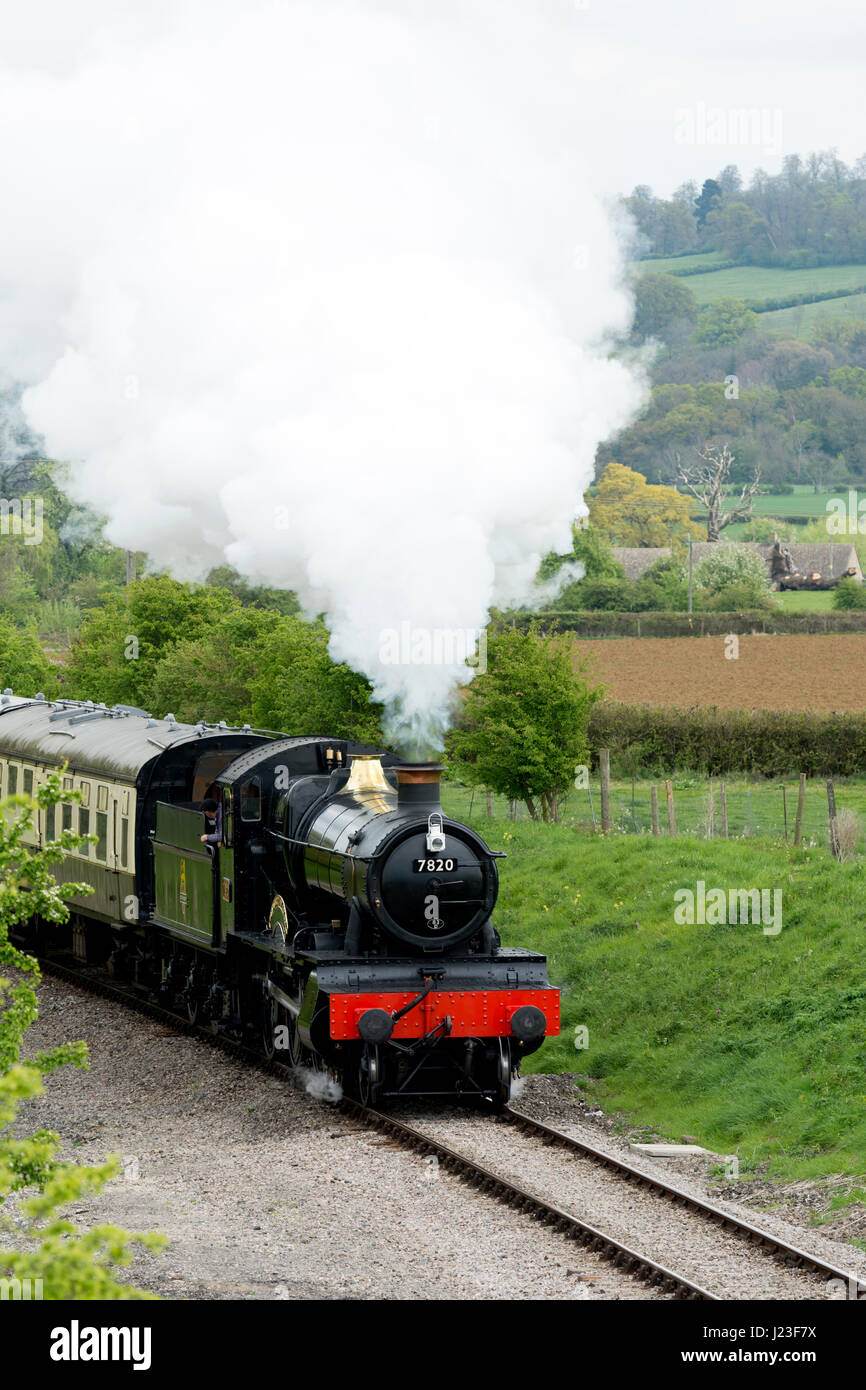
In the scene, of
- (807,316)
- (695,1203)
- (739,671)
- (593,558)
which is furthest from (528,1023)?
(807,316)

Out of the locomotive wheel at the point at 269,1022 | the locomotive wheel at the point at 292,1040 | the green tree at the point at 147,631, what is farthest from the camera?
the green tree at the point at 147,631

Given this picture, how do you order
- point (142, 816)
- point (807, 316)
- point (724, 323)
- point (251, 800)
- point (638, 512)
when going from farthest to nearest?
point (807, 316)
point (724, 323)
point (638, 512)
point (142, 816)
point (251, 800)

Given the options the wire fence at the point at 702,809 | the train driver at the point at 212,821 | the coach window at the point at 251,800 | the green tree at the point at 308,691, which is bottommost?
the wire fence at the point at 702,809

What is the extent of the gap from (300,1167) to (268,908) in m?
4.39

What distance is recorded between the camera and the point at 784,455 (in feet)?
538

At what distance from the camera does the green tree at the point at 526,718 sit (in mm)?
26625

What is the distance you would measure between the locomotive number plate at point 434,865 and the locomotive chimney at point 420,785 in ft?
1.75

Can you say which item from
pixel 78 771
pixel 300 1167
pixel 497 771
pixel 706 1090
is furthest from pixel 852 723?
pixel 300 1167

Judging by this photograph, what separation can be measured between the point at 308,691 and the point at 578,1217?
18.0 metres

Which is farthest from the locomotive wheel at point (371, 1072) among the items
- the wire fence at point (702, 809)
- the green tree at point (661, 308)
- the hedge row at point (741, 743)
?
the green tree at point (661, 308)

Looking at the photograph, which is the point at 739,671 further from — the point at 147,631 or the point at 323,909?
the point at 323,909

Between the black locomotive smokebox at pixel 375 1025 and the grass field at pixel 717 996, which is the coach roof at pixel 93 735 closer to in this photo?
the grass field at pixel 717 996

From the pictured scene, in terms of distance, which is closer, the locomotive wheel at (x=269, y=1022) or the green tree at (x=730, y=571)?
the locomotive wheel at (x=269, y=1022)

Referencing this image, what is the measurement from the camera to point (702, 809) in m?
30.7
